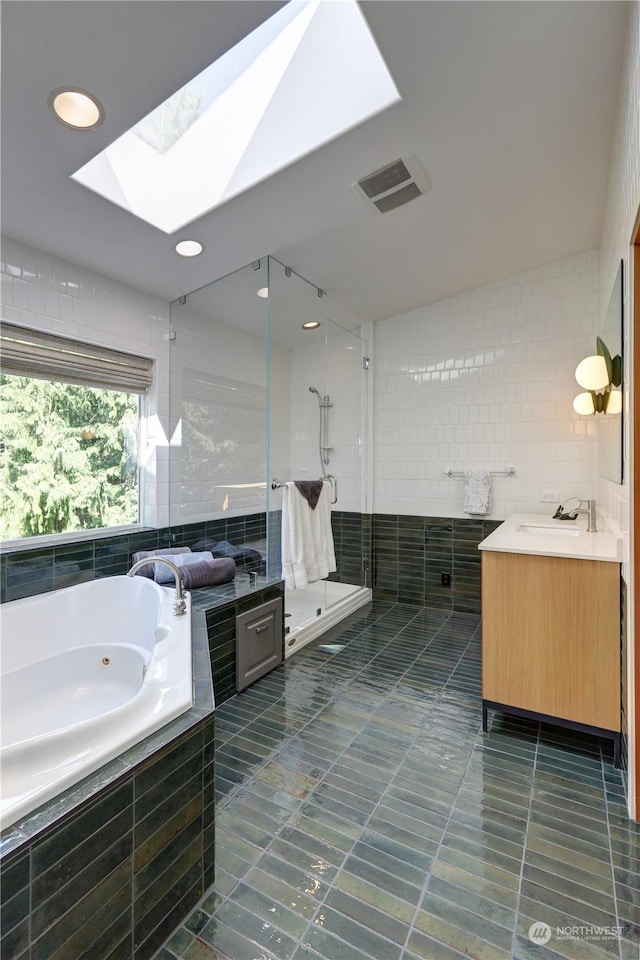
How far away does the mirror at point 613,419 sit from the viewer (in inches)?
78.7

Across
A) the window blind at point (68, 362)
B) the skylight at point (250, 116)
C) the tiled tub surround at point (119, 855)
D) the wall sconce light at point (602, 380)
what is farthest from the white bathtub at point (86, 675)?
the wall sconce light at point (602, 380)

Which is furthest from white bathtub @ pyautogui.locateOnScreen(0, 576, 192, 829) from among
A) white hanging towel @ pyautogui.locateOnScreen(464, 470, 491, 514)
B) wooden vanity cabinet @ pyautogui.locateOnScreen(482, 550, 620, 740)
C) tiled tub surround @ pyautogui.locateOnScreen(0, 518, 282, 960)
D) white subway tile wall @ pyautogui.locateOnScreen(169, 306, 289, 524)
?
white hanging towel @ pyautogui.locateOnScreen(464, 470, 491, 514)

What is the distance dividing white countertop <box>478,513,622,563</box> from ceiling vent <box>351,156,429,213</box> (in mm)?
1858

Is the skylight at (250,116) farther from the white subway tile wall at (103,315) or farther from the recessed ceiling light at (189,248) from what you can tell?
the white subway tile wall at (103,315)

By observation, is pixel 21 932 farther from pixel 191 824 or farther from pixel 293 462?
pixel 293 462

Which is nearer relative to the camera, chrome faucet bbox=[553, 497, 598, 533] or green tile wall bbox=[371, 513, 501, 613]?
chrome faucet bbox=[553, 497, 598, 533]

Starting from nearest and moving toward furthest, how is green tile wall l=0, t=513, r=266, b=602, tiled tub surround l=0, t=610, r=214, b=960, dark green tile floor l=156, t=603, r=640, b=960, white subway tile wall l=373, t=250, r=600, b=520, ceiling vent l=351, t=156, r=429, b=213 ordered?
tiled tub surround l=0, t=610, r=214, b=960 < dark green tile floor l=156, t=603, r=640, b=960 < ceiling vent l=351, t=156, r=429, b=213 < green tile wall l=0, t=513, r=266, b=602 < white subway tile wall l=373, t=250, r=600, b=520

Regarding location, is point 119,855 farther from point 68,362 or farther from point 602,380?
point 602,380

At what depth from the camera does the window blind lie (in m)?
2.32

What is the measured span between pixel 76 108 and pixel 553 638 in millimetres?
2858

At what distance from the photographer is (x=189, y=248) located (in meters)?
2.53

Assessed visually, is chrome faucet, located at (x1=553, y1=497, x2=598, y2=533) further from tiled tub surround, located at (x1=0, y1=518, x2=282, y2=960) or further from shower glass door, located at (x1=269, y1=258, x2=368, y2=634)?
tiled tub surround, located at (x1=0, y1=518, x2=282, y2=960)

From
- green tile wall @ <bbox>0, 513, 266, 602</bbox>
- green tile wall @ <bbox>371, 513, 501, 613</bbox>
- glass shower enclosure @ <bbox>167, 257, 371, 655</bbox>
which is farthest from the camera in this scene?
green tile wall @ <bbox>371, 513, 501, 613</bbox>

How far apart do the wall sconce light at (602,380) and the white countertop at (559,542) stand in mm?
653
